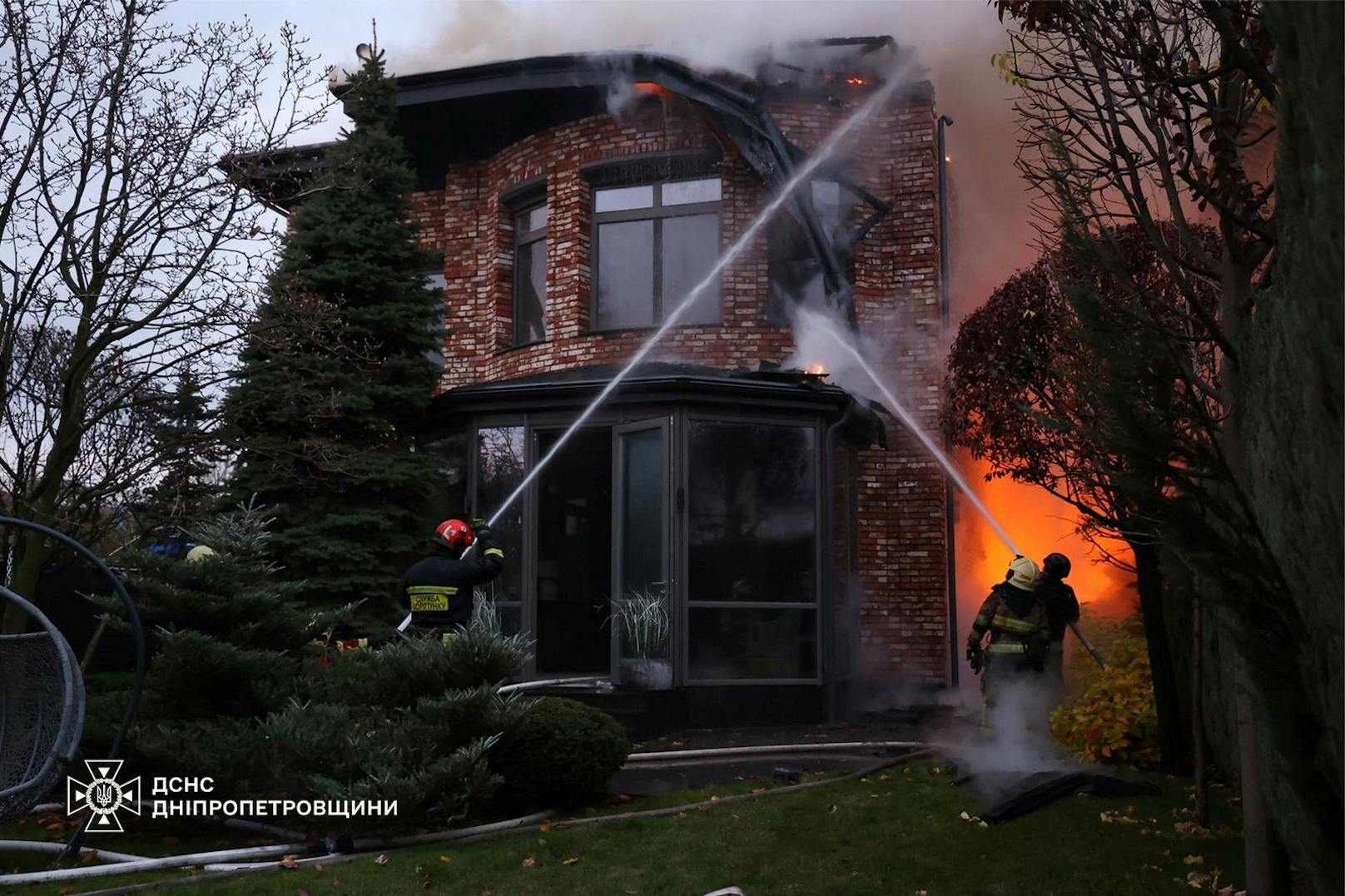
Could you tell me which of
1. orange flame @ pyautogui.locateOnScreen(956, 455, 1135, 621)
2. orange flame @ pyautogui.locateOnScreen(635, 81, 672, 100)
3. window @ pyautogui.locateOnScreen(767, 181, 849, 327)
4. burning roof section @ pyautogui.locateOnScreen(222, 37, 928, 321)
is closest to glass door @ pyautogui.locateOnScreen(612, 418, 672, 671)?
window @ pyautogui.locateOnScreen(767, 181, 849, 327)

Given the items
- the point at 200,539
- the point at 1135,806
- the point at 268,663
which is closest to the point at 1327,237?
the point at 1135,806

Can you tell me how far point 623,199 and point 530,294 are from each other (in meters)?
1.87

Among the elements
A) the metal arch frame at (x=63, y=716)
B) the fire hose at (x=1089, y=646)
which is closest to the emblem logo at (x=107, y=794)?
the metal arch frame at (x=63, y=716)

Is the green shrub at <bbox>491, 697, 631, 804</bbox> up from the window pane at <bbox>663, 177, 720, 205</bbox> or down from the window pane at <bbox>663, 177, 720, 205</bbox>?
down

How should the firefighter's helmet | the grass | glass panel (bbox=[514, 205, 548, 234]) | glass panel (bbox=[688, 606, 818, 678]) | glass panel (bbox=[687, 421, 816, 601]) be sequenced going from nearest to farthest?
the grass → the firefighter's helmet → glass panel (bbox=[688, 606, 818, 678]) → glass panel (bbox=[687, 421, 816, 601]) → glass panel (bbox=[514, 205, 548, 234])

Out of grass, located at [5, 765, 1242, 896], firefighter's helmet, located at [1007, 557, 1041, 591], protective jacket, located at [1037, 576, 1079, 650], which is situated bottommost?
grass, located at [5, 765, 1242, 896]

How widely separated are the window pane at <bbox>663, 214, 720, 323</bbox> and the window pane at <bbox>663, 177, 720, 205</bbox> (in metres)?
0.21

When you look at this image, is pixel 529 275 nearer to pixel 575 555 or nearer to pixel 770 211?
pixel 770 211

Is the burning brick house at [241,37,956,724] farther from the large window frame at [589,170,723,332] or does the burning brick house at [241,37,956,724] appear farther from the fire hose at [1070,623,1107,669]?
the fire hose at [1070,623,1107,669]

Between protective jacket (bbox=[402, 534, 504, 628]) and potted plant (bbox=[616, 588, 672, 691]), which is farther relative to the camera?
potted plant (bbox=[616, 588, 672, 691])

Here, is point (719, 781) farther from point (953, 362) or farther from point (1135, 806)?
point (953, 362)

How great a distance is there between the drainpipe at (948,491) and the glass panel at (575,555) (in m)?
4.03

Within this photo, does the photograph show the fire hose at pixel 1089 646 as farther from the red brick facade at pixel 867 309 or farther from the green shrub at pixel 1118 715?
the red brick facade at pixel 867 309

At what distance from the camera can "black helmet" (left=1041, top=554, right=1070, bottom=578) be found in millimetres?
10328
